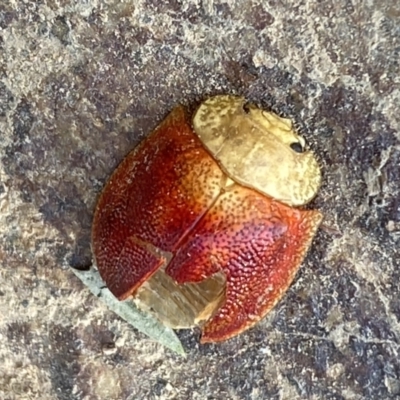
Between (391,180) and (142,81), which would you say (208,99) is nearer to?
(142,81)

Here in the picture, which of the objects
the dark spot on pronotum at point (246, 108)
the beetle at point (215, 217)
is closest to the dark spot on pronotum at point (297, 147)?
the beetle at point (215, 217)

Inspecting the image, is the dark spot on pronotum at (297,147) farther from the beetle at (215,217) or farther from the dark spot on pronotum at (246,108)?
the dark spot on pronotum at (246,108)

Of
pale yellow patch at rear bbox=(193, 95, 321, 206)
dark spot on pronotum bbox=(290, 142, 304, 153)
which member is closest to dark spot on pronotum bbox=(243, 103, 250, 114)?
pale yellow patch at rear bbox=(193, 95, 321, 206)

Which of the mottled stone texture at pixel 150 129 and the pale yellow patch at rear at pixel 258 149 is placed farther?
the mottled stone texture at pixel 150 129

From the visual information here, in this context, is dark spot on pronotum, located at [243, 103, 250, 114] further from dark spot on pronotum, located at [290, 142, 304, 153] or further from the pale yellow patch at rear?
dark spot on pronotum, located at [290, 142, 304, 153]

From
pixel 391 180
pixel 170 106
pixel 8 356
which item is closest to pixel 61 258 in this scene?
pixel 8 356

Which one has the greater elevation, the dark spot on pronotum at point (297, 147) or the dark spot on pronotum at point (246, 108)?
the dark spot on pronotum at point (246, 108)
